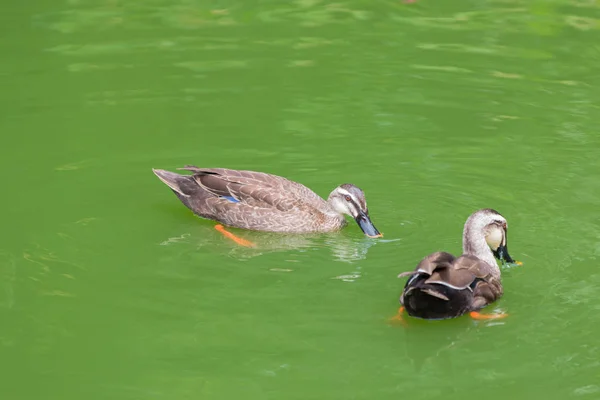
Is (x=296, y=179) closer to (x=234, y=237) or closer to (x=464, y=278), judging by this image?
(x=234, y=237)

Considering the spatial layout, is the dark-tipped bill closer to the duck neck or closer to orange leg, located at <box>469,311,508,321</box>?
the duck neck

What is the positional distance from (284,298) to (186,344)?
1040mm

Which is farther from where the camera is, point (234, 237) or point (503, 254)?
point (234, 237)

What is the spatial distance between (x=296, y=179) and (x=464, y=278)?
3704mm

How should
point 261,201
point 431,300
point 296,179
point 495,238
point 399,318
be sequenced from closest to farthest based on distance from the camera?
point 431,300 < point 399,318 < point 495,238 < point 261,201 < point 296,179

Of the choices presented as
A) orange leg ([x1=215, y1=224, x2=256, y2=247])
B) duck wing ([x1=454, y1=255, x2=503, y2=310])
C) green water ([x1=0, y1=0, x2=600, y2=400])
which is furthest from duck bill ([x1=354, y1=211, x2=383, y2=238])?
duck wing ([x1=454, y1=255, x2=503, y2=310])

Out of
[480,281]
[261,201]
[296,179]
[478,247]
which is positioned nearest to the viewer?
[480,281]

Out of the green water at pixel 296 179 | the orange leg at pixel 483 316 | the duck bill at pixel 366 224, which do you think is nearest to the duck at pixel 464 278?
the orange leg at pixel 483 316

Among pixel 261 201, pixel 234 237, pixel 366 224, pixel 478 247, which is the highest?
pixel 478 247

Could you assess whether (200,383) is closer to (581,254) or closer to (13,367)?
(13,367)

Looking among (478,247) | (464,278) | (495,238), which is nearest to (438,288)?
(464,278)

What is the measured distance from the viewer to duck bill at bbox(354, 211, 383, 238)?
1058 cm

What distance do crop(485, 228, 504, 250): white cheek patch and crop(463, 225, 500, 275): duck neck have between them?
0.42 ft

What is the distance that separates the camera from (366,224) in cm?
1064
